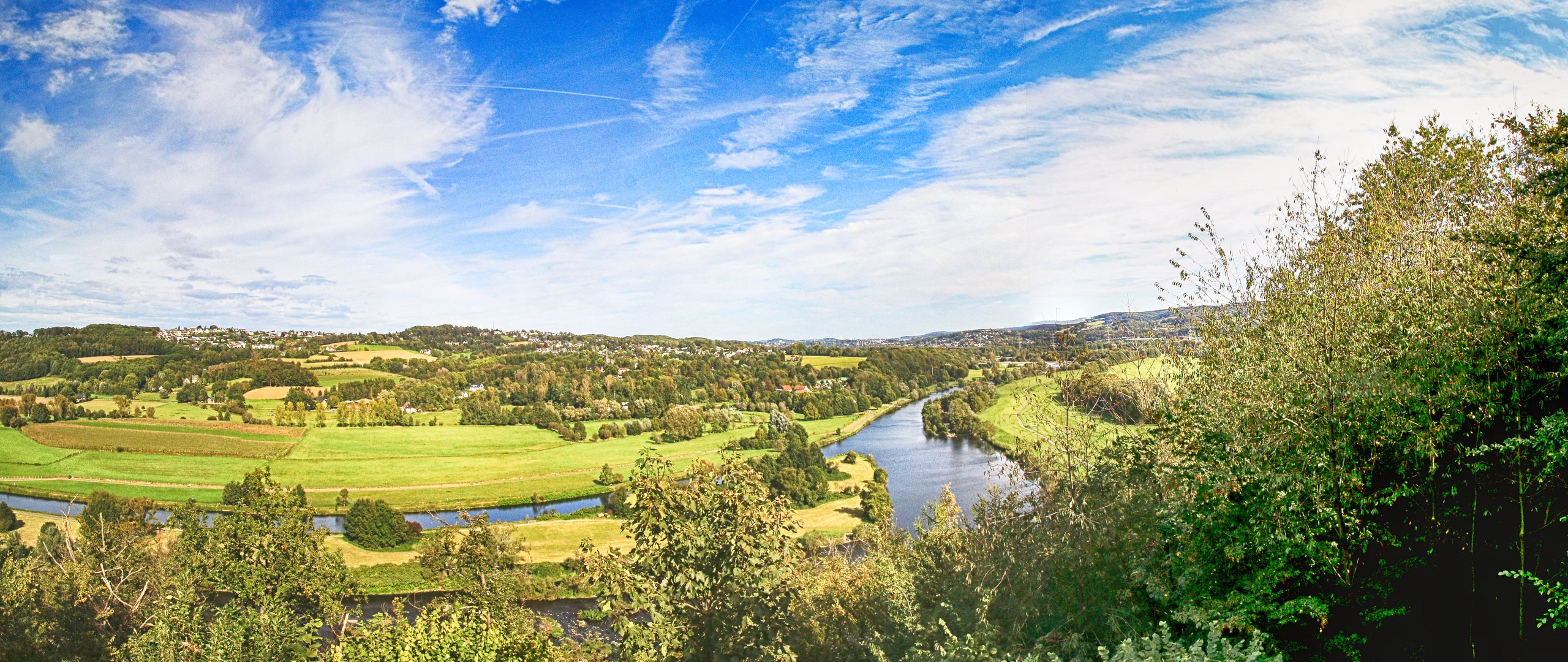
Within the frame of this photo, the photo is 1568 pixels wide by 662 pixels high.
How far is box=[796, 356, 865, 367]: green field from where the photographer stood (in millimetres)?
105812

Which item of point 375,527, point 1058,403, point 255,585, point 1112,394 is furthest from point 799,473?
point 1112,394

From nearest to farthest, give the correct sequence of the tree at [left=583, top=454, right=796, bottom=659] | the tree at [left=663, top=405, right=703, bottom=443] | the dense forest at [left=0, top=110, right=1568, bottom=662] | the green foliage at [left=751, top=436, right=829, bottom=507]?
the dense forest at [left=0, top=110, right=1568, bottom=662]
the tree at [left=583, top=454, right=796, bottom=659]
the green foliage at [left=751, top=436, right=829, bottom=507]
the tree at [left=663, top=405, right=703, bottom=443]

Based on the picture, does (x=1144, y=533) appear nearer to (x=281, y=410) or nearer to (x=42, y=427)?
(x=281, y=410)

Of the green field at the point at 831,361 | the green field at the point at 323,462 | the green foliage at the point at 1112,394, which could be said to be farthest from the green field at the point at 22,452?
the green field at the point at 831,361

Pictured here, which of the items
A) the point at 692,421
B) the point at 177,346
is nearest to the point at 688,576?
the point at 692,421

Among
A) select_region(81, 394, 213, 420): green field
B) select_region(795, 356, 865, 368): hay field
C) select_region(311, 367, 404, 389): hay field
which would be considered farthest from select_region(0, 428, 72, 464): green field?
select_region(795, 356, 865, 368): hay field

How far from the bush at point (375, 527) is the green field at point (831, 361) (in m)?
71.7

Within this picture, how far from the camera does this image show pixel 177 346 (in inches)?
3147

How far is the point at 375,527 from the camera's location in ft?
118

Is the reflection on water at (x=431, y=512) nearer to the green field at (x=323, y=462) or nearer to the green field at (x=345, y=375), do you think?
the green field at (x=323, y=462)

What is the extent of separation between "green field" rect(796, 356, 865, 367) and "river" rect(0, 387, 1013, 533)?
140 ft

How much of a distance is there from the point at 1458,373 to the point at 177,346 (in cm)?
10925

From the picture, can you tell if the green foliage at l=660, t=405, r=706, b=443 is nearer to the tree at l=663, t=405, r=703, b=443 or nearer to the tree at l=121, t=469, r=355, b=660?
the tree at l=663, t=405, r=703, b=443

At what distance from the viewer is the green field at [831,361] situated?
106 m
